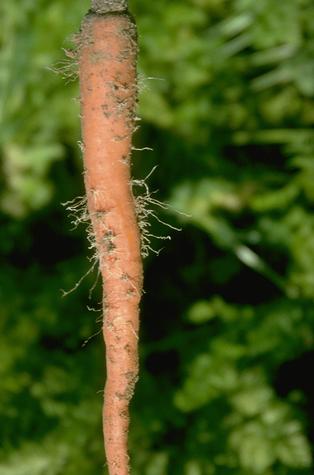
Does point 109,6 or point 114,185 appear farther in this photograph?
point 114,185

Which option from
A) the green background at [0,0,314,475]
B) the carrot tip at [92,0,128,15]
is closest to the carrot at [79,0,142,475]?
the carrot tip at [92,0,128,15]

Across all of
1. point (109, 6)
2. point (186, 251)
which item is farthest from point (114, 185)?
point (186, 251)

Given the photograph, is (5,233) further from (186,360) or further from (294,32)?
(294,32)

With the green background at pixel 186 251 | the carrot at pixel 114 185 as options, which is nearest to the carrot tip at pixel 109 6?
the carrot at pixel 114 185

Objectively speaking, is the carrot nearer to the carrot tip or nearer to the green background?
the carrot tip

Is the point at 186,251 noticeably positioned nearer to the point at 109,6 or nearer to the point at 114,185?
the point at 114,185

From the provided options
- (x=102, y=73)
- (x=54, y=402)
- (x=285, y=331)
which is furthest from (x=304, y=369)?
(x=102, y=73)
